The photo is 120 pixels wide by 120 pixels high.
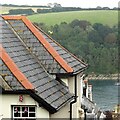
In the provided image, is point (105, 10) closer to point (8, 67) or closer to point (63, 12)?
point (63, 12)

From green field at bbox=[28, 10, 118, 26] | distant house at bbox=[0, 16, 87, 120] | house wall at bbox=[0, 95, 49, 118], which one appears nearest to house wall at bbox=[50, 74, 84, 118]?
distant house at bbox=[0, 16, 87, 120]

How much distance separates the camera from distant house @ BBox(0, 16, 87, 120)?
10.2 m

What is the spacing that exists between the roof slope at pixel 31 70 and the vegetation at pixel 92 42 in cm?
12292

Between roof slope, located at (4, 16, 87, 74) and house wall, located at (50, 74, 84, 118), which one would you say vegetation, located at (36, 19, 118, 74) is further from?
roof slope, located at (4, 16, 87, 74)

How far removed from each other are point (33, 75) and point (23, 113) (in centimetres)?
101

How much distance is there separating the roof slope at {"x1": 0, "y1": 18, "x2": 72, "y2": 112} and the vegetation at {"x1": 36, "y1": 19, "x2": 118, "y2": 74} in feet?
403

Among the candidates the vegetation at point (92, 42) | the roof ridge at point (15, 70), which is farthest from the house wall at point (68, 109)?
the vegetation at point (92, 42)

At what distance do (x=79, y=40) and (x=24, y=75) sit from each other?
14282cm

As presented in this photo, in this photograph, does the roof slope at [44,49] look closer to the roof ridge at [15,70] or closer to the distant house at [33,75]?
the distant house at [33,75]

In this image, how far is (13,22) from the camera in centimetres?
1306

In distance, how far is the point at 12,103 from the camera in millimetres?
10328

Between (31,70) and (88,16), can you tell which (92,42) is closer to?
(88,16)

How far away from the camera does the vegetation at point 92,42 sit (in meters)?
142

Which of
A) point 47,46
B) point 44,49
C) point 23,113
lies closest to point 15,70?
point 23,113
